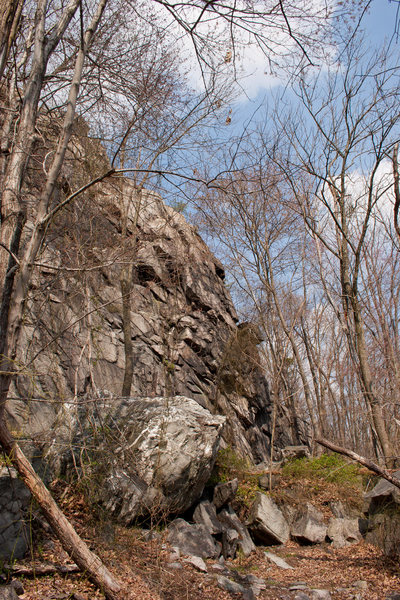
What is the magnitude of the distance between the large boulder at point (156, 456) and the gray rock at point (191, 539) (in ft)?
0.75

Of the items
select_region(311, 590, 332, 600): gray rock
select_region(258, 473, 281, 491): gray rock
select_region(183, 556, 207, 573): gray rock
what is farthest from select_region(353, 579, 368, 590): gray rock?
select_region(258, 473, 281, 491): gray rock

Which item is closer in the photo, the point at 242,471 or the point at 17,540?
the point at 17,540

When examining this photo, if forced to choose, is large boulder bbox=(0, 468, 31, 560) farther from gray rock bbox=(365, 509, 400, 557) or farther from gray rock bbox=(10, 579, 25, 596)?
gray rock bbox=(365, 509, 400, 557)

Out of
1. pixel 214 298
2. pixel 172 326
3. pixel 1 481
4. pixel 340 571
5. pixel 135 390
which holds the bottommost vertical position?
pixel 340 571

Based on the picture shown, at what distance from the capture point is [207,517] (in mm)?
6273

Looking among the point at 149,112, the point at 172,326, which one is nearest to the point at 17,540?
the point at 149,112

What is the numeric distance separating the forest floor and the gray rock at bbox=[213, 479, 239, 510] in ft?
2.80

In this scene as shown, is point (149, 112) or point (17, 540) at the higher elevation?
point (149, 112)

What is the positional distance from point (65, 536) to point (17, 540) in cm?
70

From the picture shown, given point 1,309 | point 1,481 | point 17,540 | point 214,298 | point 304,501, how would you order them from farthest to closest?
point 214,298 → point 304,501 → point 1,481 → point 17,540 → point 1,309

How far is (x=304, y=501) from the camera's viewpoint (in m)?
7.64

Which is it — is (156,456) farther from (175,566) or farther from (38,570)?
(38,570)

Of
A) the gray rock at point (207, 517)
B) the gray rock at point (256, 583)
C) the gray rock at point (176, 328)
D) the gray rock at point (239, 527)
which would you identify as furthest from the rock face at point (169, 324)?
the gray rock at point (256, 583)

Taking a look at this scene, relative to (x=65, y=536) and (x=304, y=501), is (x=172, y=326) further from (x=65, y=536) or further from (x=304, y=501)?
(x=65, y=536)
